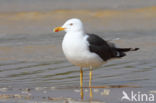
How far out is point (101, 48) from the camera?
24.6 feet

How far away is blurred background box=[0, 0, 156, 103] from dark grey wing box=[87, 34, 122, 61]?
1.34 feet

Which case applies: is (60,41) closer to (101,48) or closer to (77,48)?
(101,48)

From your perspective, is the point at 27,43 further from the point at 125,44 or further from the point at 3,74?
the point at 3,74

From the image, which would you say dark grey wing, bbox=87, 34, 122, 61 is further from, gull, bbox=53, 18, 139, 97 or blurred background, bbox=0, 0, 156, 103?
blurred background, bbox=0, 0, 156, 103

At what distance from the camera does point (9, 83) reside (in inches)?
301

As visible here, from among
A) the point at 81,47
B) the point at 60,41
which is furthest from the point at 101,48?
the point at 60,41

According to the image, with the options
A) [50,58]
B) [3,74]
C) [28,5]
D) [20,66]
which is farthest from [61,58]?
[28,5]

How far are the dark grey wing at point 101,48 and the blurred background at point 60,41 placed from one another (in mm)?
409

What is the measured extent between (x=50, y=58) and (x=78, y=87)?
2765 millimetres

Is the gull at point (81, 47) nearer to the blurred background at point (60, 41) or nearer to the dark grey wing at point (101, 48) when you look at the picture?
the dark grey wing at point (101, 48)

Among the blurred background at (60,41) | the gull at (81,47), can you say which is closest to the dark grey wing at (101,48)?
the gull at (81,47)

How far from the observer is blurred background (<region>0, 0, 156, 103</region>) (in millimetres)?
7777

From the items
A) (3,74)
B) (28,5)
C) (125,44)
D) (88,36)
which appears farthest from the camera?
(28,5)

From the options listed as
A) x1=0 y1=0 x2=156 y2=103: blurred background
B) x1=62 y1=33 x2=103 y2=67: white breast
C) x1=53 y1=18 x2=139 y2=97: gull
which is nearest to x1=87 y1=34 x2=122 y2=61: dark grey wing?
x1=53 y1=18 x2=139 y2=97: gull
